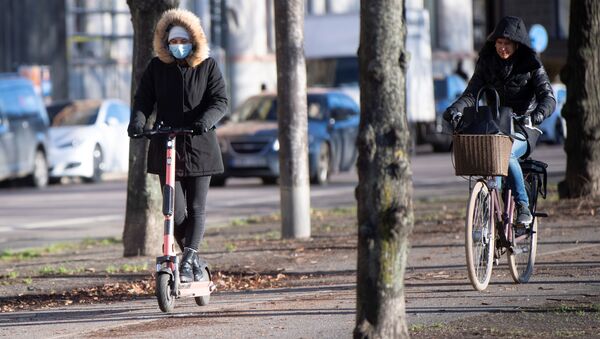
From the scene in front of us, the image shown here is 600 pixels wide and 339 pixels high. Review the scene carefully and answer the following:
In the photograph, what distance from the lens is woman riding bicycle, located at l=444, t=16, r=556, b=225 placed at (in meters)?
9.96

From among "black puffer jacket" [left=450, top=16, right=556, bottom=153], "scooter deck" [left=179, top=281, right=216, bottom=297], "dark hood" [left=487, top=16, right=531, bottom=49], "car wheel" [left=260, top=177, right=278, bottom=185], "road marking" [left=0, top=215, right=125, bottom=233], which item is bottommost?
"car wheel" [left=260, top=177, right=278, bottom=185]

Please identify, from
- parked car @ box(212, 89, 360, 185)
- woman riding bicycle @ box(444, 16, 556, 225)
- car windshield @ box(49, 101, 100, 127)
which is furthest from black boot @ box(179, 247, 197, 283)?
car windshield @ box(49, 101, 100, 127)

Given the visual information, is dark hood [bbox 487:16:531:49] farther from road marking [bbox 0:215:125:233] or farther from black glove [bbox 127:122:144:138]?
road marking [bbox 0:215:125:233]

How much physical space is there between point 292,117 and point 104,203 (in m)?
8.09

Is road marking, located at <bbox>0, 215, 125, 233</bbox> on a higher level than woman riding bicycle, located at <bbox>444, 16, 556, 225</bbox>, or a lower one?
lower

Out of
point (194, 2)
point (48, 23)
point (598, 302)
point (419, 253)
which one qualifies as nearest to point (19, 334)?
point (598, 302)

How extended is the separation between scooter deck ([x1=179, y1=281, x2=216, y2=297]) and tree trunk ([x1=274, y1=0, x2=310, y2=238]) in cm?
520

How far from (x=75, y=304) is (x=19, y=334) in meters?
1.51

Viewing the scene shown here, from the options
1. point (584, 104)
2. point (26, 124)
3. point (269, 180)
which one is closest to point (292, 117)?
point (584, 104)

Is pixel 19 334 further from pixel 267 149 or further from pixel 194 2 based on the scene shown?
pixel 194 2

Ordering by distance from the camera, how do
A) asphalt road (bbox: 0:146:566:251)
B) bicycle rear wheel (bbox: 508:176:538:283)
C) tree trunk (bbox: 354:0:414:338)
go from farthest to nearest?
asphalt road (bbox: 0:146:566:251)
bicycle rear wheel (bbox: 508:176:538:283)
tree trunk (bbox: 354:0:414:338)

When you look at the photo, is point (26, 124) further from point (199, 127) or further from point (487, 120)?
point (487, 120)

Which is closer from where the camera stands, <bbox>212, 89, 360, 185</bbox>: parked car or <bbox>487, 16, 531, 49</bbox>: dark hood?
<bbox>487, 16, 531, 49</bbox>: dark hood

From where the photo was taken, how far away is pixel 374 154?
6.86m
